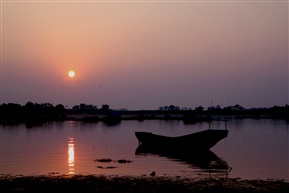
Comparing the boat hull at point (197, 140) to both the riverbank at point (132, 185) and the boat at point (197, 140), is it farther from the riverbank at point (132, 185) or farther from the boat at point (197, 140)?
the riverbank at point (132, 185)

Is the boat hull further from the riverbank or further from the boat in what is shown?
the riverbank

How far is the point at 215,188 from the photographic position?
19.9 metres

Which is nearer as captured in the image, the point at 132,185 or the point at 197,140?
the point at 132,185

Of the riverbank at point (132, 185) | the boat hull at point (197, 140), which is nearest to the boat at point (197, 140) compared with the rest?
the boat hull at point (197, 140)

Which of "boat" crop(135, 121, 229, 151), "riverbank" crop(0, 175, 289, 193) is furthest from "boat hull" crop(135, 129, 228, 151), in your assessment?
"riverbank" crop(0, 175, 289, 193)

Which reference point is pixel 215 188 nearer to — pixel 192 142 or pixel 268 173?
pixel 268 173

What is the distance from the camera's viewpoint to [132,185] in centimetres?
2045

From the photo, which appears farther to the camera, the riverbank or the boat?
the boat

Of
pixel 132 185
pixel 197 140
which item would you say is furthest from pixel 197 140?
pixel 132 185

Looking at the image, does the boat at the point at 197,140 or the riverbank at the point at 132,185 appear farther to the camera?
the boat at the point at 197,140

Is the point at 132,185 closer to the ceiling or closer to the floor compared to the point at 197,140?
closer to the floor

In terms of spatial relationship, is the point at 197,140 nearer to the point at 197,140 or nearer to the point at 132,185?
the point at 197,140

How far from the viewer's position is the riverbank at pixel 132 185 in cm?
1903

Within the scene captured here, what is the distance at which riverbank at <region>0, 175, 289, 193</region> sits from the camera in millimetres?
19031
